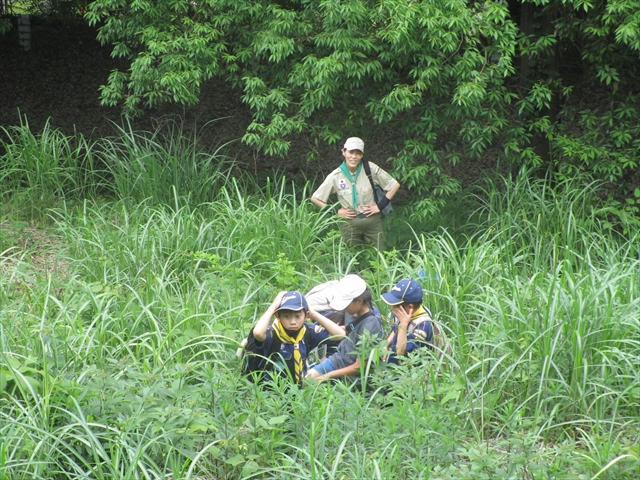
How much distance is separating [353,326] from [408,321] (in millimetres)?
350

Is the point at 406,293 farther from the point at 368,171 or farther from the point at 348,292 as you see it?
the point at 368,171

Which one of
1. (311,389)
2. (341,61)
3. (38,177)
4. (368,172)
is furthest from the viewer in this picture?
(38,177)

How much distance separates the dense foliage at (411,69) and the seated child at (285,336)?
9.85ft

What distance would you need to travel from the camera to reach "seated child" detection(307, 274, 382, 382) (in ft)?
14.2

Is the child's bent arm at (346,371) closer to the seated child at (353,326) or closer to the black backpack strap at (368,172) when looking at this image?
the seated child at (353,326)

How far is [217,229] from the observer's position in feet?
21.2

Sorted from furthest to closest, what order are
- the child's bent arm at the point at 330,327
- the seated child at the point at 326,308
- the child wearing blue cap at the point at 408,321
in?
the seated child at the point at 326,308
the child's bent arm at the point at 330,327
the child wearing blue cap at the point at 408,321

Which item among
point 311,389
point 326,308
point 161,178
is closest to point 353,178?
point 326,308

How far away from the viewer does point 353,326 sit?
449 cm

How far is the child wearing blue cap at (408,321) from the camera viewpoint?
13.9ft

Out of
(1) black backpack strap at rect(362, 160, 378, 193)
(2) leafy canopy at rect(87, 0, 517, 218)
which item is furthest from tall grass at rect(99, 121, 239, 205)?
(1) black backpack strap at rect(362, 160, 378, 193)

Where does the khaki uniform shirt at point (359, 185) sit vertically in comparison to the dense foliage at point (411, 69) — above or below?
below

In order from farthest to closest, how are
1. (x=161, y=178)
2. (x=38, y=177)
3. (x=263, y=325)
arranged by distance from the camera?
(x=38, y=177) < (x=161, y=178) < (x=263, y=325)

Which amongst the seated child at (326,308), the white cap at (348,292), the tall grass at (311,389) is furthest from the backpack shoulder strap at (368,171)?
the white cap at (348,292)
